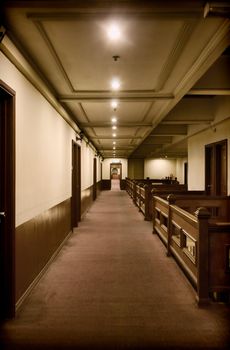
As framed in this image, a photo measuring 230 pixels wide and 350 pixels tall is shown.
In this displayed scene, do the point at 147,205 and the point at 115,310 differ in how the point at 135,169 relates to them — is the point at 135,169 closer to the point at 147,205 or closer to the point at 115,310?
the point at 147,205

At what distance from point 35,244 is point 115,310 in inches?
50.6

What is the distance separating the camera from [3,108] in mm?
2723

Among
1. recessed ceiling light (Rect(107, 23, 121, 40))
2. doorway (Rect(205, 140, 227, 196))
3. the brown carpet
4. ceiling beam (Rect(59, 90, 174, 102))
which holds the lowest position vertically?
the brown carpet

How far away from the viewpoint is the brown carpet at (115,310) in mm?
2395

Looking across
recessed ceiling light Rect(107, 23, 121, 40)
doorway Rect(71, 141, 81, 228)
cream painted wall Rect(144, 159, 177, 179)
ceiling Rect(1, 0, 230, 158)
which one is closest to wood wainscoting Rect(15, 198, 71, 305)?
doorway Rect(71, 141, 81, 228)

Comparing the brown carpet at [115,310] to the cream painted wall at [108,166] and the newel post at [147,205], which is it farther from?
the cream painted wall at [108,166]

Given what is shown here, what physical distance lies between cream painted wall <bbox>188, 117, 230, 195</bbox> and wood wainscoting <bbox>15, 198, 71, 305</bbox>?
4.03 m

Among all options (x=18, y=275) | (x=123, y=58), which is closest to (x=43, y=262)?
(x=18, y=275)

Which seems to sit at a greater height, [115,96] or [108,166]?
[115,96]

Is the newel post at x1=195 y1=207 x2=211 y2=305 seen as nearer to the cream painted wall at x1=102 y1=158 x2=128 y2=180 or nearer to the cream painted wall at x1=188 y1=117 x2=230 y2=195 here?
the cream painted wall at x1=188 y1=117 x2=230 y2=195

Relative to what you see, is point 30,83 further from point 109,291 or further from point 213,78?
point 213,78

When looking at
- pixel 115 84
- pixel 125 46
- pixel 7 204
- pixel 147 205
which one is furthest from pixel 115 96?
pixel 147 205

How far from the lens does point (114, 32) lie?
109 inches

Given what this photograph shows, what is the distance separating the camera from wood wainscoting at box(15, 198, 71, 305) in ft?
10.0
